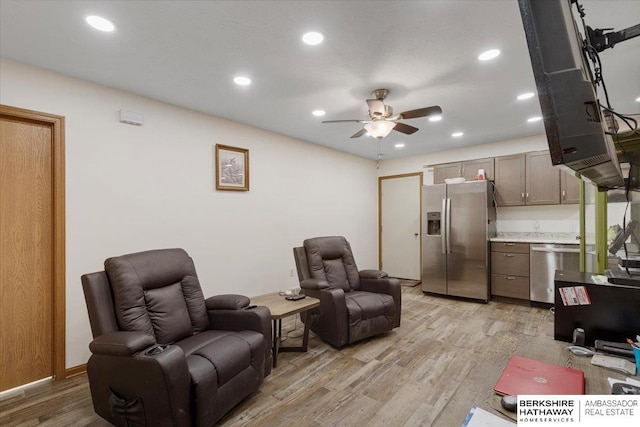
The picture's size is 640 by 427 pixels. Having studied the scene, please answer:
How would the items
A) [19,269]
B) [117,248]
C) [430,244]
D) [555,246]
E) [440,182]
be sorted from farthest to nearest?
[440,182]
[430,244]
[555,246]
[117,248]
[19,269]

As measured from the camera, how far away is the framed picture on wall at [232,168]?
3.62 m

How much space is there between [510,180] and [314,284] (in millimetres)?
3596

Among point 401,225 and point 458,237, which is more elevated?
point 401,225

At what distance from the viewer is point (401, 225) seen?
19.9 feet

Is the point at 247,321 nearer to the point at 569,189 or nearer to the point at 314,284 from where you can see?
the point at 314,284

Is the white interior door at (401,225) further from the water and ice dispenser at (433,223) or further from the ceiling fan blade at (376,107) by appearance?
the ceiling fan blade at (376,107)

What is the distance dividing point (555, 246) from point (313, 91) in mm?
3783

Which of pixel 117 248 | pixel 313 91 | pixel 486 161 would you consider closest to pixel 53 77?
pixel 117 248

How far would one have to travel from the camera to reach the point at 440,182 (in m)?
5.29

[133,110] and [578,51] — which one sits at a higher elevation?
[133,110]

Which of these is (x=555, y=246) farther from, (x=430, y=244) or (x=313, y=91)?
(x=313, y=91)

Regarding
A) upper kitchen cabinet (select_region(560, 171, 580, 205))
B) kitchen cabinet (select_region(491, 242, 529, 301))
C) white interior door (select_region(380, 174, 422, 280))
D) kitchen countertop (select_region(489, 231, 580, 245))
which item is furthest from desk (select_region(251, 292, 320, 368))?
upper kitchen cabinet (select_region(560, 171, 580, 205))

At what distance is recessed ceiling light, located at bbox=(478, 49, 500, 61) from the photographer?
2.21m

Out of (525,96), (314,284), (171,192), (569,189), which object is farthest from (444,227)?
(171,192)
